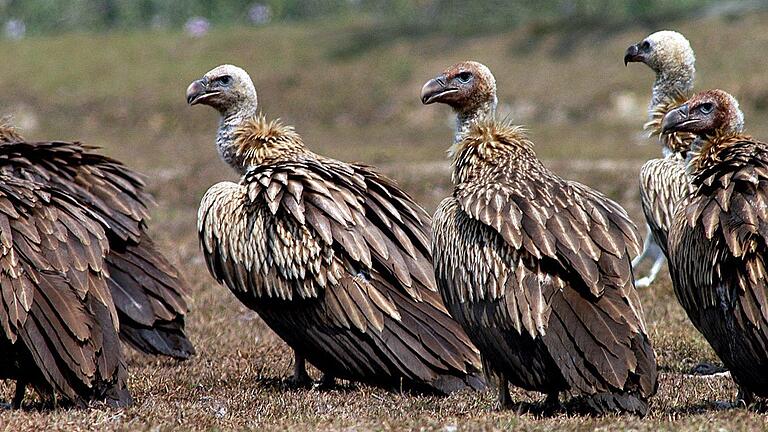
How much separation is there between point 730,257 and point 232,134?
14.5 feet

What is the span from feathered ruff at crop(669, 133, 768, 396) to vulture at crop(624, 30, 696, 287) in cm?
181

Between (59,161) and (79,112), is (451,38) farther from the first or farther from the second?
(59,161)

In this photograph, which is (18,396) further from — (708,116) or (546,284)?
(708,116)

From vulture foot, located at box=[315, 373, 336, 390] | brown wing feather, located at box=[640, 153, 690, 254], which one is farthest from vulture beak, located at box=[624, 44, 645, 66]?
vulture foot, located at box=[315, 373, 336, 390]

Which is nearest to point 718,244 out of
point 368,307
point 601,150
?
point 368,307

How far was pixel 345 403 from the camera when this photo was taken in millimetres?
7328

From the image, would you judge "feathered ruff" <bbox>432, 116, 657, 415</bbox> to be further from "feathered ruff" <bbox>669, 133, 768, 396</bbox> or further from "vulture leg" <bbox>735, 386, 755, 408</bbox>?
"vulture leg" <bbox>735, 386, 755, 408</bbox>

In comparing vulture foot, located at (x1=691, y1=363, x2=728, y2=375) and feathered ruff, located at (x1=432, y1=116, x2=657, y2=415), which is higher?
feathered ruff, located at (x1=432, y1=116, x2=657, y2=415)

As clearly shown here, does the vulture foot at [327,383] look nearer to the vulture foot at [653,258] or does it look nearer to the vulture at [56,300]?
the vulture at [56,300]

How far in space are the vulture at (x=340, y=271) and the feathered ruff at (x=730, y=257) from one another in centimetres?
156

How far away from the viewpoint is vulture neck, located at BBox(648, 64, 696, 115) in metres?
9.97

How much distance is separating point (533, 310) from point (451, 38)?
4150 centimetres

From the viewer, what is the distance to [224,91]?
9852 mm

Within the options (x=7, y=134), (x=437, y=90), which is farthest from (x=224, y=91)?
(x=437, y=90)
